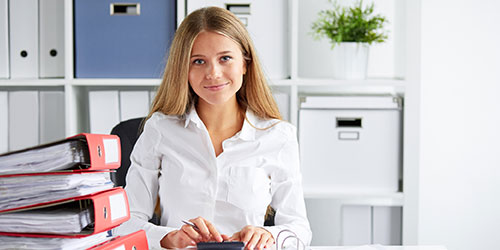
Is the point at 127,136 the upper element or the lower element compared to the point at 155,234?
upper

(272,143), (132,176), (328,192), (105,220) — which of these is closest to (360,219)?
(328,192)

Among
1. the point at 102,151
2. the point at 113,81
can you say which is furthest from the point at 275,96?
the point at 102,151

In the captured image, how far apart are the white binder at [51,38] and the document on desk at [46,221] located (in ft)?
4.69

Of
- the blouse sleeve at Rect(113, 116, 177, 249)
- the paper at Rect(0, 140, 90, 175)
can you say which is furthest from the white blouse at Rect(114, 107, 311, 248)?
the paper at Rect(0, 140, 90, 175)

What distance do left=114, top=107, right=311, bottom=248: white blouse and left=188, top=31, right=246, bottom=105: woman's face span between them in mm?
115

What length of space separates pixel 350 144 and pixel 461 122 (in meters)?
0.61

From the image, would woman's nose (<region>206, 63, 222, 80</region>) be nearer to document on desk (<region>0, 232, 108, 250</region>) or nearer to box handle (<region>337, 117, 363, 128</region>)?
document on desk (<region>0, 232, 108, 250</region>)

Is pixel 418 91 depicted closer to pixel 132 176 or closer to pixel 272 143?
pixel 272 143

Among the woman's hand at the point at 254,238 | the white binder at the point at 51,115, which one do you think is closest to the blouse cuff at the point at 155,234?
the woman's hand at the point at 254,238

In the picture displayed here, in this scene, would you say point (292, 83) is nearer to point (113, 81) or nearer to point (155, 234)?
point (113, 81)

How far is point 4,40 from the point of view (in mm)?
2053

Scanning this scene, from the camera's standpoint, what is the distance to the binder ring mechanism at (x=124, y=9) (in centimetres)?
202

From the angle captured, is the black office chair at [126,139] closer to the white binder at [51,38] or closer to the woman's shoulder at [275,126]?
the woman's shoulder at [275,126]

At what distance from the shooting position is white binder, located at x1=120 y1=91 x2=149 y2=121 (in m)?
2.08
